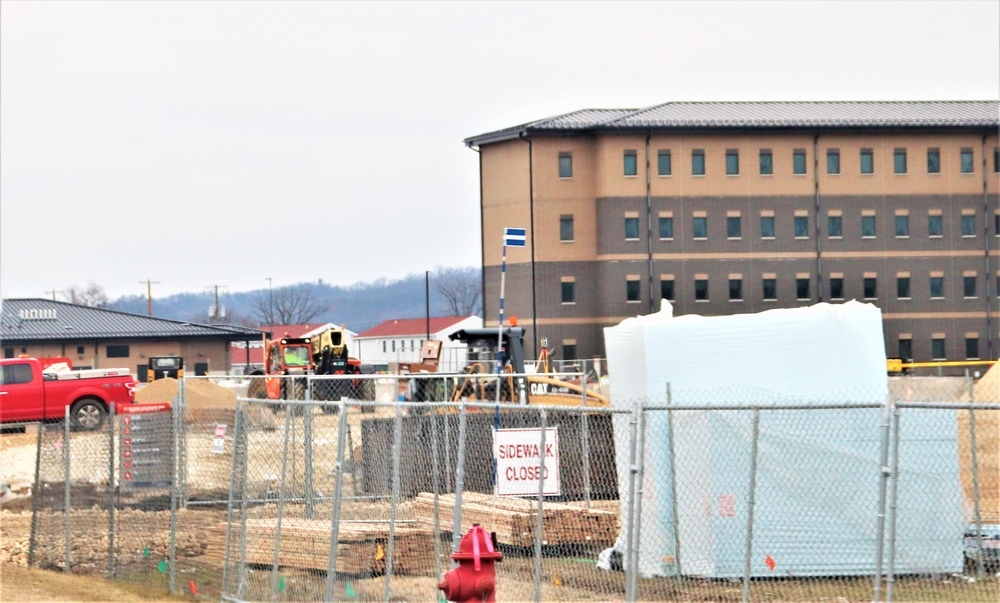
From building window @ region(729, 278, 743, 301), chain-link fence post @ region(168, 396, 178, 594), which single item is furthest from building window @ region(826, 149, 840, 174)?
chain-link fence post @ region(168, 396, 178, 594)

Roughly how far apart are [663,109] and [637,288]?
10537 mm

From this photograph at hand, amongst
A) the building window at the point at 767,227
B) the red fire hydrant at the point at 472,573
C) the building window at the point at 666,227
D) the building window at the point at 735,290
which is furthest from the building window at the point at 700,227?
the red fire hydrant at the point at 472,573

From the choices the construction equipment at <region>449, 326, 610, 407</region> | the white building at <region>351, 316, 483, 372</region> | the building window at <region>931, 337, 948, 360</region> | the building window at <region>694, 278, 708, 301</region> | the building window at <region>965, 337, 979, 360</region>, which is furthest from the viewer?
the white building at <region>351, 316, 483, 372</region>

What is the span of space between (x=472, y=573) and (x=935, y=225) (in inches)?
2750

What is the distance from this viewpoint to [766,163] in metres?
72.5

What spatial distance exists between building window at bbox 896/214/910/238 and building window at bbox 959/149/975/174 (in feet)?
14.3

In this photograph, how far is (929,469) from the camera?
12.9 m

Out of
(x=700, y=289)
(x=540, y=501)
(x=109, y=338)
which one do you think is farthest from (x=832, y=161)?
(x=540, y=501)

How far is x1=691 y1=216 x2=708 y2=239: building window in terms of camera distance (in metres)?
72.0

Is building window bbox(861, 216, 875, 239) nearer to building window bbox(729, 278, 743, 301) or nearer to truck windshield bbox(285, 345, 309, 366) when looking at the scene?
building window bbox(729, 278, 743, 301)

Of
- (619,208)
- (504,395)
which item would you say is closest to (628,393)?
(504,395)

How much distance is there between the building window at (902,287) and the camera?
7406cm

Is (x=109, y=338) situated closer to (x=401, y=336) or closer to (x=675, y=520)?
(x=401, y=336)

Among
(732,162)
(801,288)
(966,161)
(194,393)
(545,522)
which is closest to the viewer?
(545,522)
